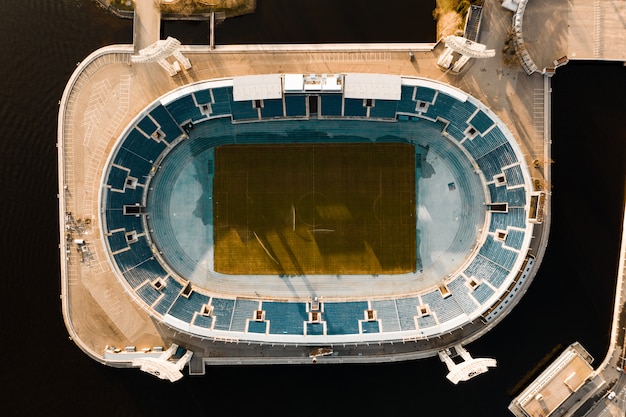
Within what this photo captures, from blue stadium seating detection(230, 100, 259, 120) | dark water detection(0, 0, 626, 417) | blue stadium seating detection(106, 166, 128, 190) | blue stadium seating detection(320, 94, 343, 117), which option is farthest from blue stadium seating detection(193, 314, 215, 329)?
blue stadium seating detection(320, 94, 343, 117)

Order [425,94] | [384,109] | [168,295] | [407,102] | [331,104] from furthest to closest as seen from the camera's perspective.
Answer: [168,295] → [384,109] → [331,104] → [407,102] → [425,94]

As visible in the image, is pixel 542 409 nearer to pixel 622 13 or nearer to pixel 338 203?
pixel 338 203

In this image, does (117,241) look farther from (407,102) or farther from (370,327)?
(407,102)

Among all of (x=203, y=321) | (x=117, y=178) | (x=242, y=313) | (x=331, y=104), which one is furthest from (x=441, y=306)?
(x=117, y=178)

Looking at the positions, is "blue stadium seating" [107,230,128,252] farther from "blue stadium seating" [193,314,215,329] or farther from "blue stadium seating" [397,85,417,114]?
"blue stadium seating" [397,85,417,114]

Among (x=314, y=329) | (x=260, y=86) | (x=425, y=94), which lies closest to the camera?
(x=260, y=86)

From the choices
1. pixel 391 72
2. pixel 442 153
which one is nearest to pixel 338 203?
pixel 442 153
